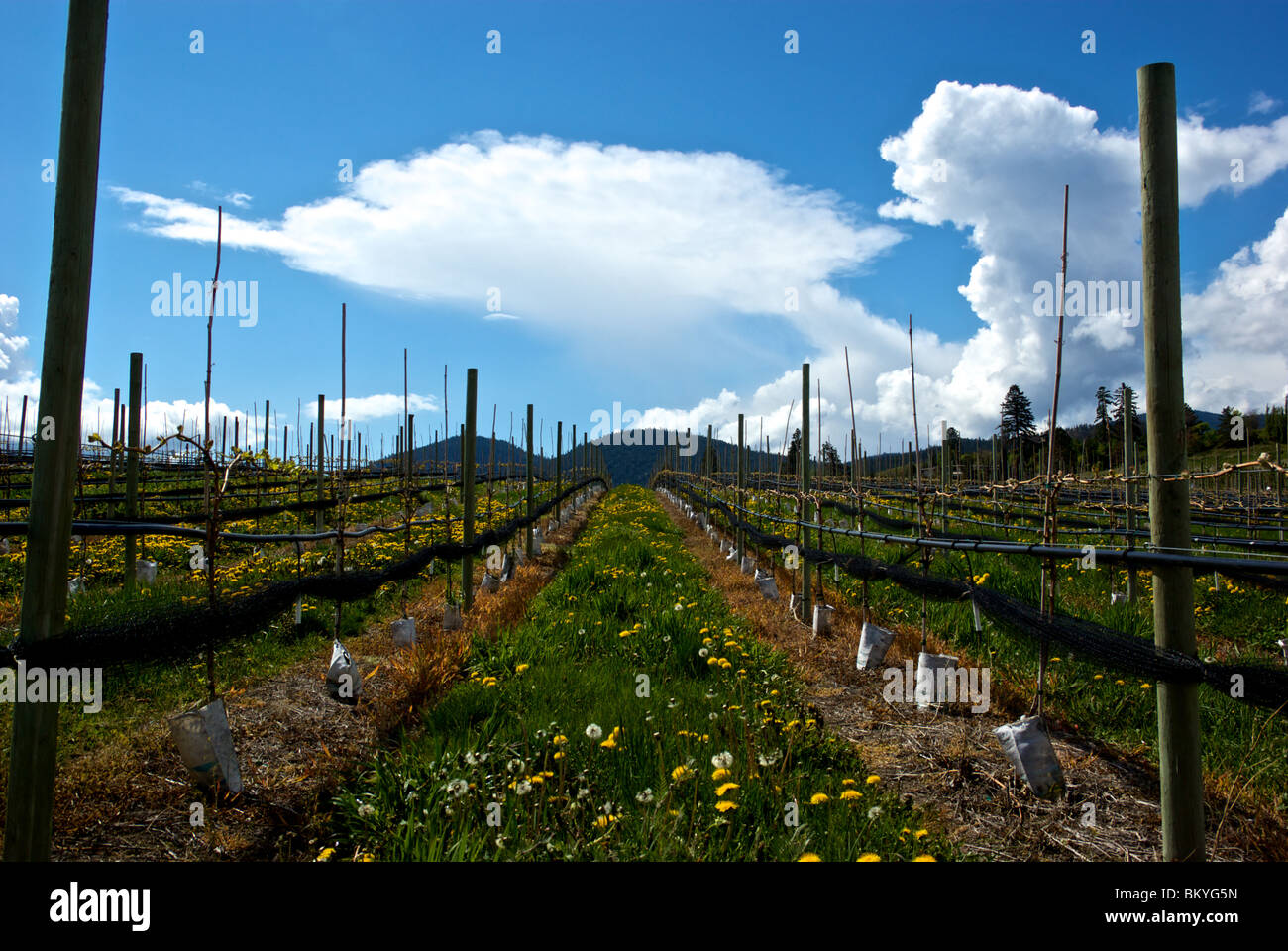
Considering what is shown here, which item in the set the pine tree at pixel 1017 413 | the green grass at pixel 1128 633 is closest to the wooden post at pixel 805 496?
the green grass at pixel 1128 633

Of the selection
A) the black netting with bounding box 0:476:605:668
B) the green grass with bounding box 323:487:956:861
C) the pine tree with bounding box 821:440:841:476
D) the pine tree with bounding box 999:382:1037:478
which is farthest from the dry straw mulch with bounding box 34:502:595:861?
the pine tree with bounding box 999:382:1037:478

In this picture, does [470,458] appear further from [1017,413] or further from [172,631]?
[1017,413]

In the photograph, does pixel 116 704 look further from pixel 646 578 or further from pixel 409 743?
pixel 646 578

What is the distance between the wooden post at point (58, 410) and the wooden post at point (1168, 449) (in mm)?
4217

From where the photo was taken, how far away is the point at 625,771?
11.6 feet

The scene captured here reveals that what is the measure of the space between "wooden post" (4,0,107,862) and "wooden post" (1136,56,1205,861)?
4217 millimetres

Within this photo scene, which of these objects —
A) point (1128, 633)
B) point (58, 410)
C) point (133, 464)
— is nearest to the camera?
point (58, 410)

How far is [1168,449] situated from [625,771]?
117 inches

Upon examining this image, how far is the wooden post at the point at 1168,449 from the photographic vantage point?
8.45 feet

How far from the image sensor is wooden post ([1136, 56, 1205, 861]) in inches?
101

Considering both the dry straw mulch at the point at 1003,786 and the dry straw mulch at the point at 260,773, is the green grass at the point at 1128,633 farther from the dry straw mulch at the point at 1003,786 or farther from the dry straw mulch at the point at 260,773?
the dry straw mulch at the point at 260,773

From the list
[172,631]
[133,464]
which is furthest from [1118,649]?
[133,464]

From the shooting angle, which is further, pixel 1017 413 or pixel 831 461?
pixel 1017 413

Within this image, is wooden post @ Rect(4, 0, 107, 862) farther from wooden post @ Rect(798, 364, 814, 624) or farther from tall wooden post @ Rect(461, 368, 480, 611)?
wooden post @ Rect(798, 364, 814, 624)
